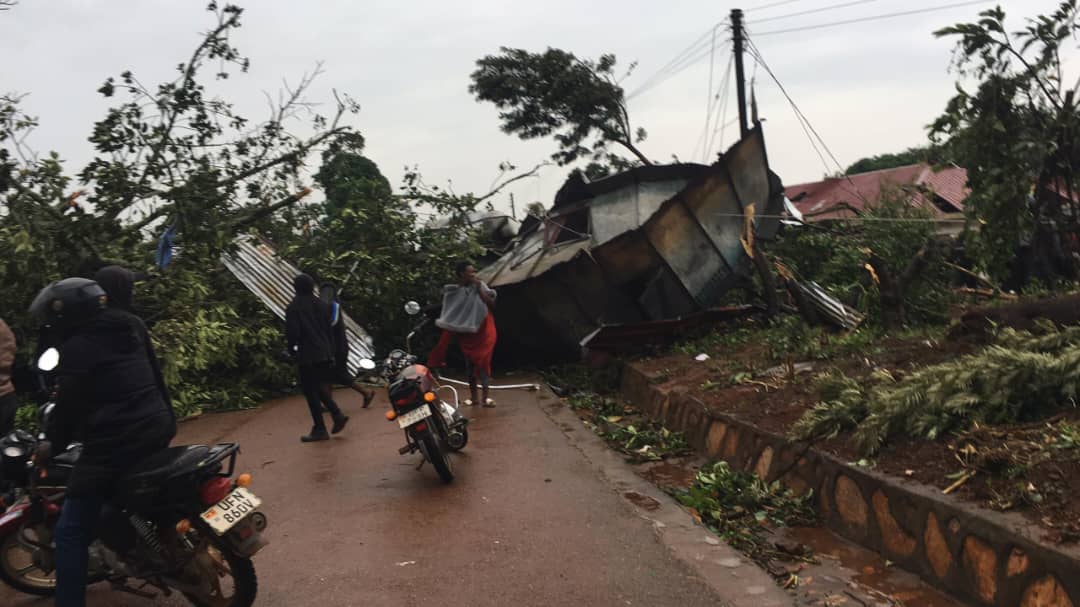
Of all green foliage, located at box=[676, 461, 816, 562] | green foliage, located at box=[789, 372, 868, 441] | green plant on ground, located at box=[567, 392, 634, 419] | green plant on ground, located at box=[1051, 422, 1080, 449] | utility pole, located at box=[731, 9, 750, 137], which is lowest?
green plant on ground, located at box=[567, 392, 634, 419]

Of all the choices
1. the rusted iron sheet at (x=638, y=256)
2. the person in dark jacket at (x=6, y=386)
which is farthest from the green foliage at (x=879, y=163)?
the person in dark jacket at (x=6, y=386)

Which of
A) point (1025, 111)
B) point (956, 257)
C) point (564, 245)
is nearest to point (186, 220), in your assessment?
point (564, 245)

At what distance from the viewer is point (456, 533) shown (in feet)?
17.3

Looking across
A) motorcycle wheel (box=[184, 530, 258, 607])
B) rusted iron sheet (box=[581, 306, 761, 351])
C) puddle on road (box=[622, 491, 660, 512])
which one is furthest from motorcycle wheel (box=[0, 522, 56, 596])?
rusted iron sheet (box=[581, 306, 761, 351])

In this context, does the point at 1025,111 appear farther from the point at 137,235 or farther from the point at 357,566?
the point at 137,235

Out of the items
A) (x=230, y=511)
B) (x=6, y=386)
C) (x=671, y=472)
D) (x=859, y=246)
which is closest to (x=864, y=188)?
(x=859, y=246)

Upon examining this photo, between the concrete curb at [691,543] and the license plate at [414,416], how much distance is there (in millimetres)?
1522

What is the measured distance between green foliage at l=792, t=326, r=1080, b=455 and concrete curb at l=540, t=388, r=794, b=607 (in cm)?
102

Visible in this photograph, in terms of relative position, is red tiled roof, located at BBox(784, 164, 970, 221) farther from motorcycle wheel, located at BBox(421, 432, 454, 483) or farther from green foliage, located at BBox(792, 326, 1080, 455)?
motorcycle wheel, located at BBox(421, 432, 454, 483)

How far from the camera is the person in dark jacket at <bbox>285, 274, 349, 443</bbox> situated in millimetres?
8297

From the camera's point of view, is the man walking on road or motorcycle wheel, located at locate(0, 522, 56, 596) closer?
motorcycle wheel, located at locate(0, 522, 56, 596)

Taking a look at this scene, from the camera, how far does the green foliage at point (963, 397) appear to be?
15.2 feet

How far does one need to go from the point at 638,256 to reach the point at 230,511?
30.1 ft

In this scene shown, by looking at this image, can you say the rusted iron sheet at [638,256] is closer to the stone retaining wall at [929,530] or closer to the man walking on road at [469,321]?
the man walking on road at [469,321]
